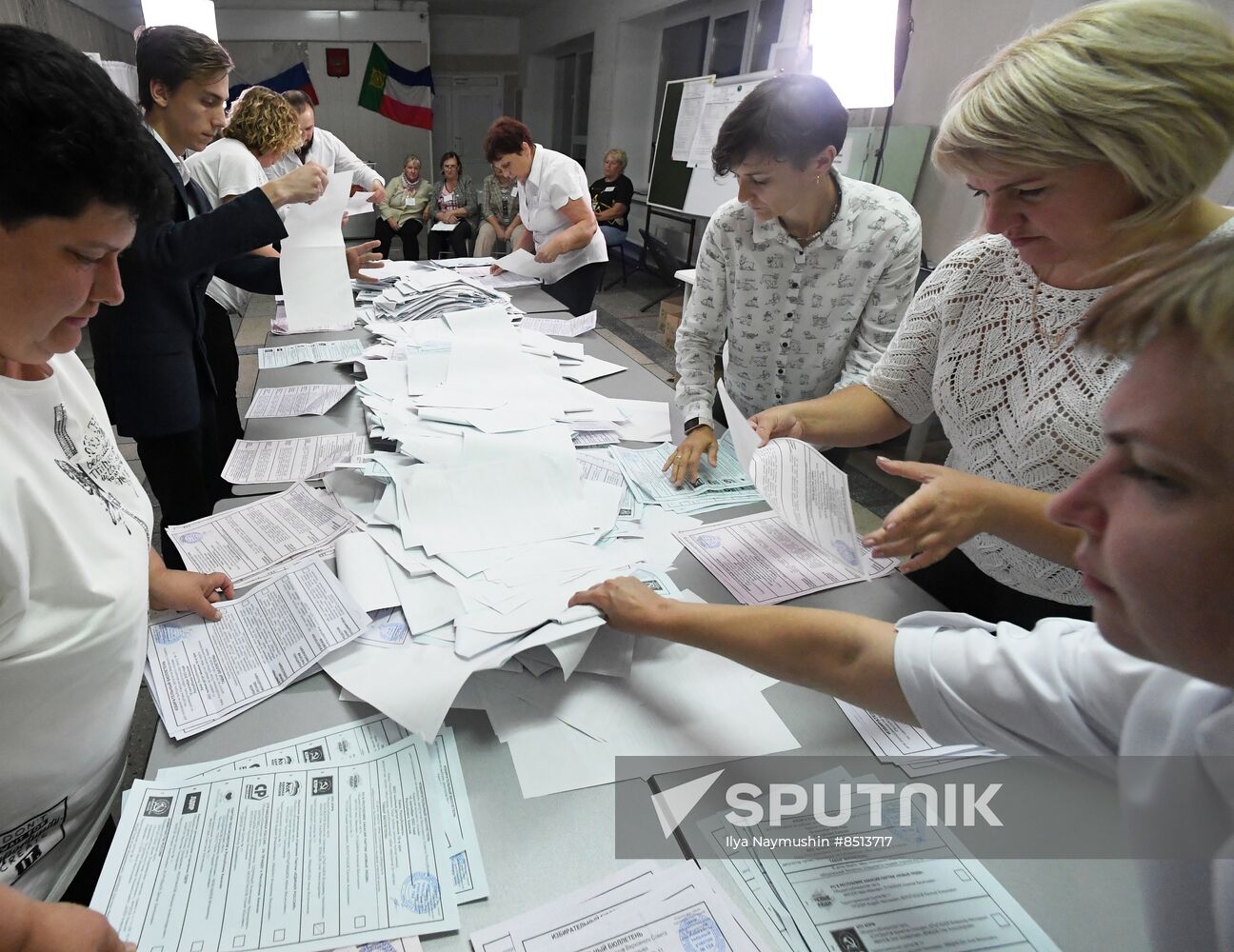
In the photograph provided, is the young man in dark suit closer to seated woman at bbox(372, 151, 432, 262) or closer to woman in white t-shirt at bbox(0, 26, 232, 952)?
woman in white t-shirt at bbox(0, 26, 232, 952)

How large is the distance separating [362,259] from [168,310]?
121cm

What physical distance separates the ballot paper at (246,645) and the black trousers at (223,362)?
1.67 m

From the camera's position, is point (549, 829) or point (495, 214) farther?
point (495, 214)

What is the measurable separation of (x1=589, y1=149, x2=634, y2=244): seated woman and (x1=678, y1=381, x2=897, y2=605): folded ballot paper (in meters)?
5.70

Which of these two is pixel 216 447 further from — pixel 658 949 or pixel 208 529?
pixel 658 949

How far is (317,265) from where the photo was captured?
2.10 meters

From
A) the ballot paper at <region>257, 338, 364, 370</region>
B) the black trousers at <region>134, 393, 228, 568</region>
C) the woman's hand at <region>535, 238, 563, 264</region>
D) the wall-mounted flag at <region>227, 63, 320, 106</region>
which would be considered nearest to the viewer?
the black trousers at <region>134, 393, 228, 568</region>

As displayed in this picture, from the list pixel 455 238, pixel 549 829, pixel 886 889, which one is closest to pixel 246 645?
pixel 549 829

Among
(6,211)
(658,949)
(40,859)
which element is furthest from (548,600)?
(6,211)

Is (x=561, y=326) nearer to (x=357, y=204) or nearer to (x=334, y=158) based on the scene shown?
(x=357, y=204)

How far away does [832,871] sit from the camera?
2.07 feet

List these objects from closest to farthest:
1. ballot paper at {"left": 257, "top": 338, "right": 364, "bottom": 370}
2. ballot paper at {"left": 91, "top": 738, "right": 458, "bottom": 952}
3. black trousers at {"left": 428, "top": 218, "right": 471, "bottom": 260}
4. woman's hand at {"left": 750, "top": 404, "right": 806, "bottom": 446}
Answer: ballot paper at {"left": 91, "top": 738, "right": 458, "bottom": 952}, woman's hand at {"left": 750, "top": 404, "right": 806, "bottom": 446}, ballot paper at {"left": 257, "top": 338, "right": 364, "bottom": 370}, black trousers at {"left": 428, "top": 218, "right": 471, "bottom": 260}

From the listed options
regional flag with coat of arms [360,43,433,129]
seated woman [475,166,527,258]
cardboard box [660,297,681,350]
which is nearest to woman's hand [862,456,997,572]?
cardboard box [660,297,681,350]

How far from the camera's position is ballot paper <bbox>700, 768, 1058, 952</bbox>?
0.58 m
